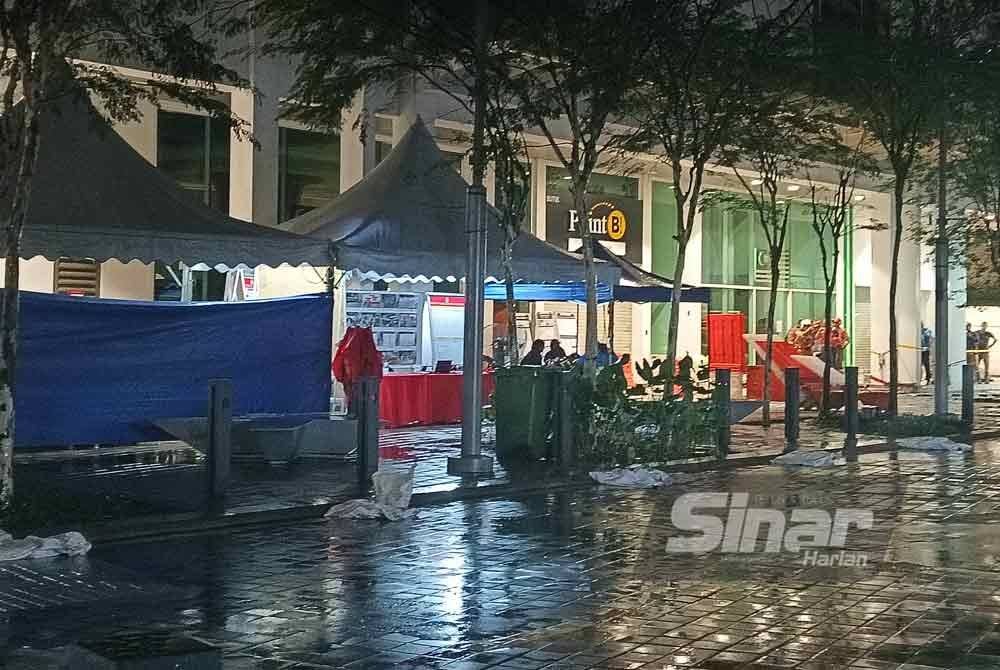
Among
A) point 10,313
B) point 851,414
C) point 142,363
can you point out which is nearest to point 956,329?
point 851,414

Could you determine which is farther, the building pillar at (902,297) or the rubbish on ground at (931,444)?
the building pillar at (902,297)

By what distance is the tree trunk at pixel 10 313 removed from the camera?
34.7ft

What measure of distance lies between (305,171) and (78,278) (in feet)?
16.4

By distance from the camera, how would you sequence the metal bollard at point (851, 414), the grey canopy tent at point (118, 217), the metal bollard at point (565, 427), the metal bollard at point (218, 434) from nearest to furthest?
1. the metal bollard at point (218, 434)
2. the grey canopy tent at point (118, 217)
3. the metal bollard at point (565, 427)
4. the metal bollard at point (851, 414)

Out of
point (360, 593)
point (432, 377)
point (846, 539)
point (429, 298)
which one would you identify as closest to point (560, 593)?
point (360, 593)

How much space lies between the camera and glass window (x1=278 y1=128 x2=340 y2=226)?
26625mm

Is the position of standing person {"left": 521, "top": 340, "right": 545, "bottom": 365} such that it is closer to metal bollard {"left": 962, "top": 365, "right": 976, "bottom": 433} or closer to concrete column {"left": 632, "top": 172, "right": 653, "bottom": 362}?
metal bollard {"left": 962, "top": 365, "right": 976, "bottom": 433}

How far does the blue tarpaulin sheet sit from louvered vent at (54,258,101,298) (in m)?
8.01

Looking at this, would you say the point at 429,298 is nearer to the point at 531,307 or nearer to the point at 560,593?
the point at 531,307

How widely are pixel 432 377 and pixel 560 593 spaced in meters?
13.8

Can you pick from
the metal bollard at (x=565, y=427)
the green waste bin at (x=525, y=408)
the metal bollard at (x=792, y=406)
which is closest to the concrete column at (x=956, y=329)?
the metal bollard at (x=792, y=406)

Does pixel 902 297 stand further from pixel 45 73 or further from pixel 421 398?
pixel 45 73

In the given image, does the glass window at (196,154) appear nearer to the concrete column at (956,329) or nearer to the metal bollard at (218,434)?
the metal bollard at (218,434)

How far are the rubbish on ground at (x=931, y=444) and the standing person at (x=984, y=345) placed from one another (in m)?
30.2
